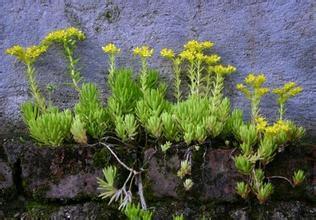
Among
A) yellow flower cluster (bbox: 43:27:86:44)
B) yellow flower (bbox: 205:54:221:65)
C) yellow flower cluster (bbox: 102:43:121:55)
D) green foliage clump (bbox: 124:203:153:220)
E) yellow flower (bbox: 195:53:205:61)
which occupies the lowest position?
green foliage clump (bbox: 124:203:153:220)

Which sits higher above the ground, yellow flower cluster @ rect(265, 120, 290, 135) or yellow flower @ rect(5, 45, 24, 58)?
yellow flower @ rect(5, 45, 24, 58)

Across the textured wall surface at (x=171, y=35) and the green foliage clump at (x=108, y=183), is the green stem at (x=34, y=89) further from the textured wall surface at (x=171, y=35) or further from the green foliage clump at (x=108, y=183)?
the green foliage clump at (x=108, y=183)

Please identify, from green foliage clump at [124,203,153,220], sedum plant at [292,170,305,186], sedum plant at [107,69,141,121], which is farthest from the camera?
sedum plant at [107,69,141,121]

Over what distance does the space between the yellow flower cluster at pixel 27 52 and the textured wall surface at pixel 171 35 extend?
10cm

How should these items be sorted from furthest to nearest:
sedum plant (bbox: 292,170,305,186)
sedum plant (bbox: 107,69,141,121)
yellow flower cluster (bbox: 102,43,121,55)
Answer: yellow flower cluster (bbox: 102,43,121,55), sedum plant (bbox: 107,69,141,121), sedum plant (bbox: 292,170,305,186)

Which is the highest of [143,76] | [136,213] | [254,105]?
[143,76]

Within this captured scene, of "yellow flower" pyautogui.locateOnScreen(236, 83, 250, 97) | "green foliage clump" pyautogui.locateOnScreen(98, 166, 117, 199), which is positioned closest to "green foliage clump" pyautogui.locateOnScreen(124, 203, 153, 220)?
"green foliage clump" pyautogui.locateOnScreen(98, 166, 117, 199)

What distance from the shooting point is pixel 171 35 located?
85.0 inches

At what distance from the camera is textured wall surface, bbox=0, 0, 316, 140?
6.94 feet

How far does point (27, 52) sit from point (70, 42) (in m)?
0.18

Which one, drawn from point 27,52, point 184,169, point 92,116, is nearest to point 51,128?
point 92,116

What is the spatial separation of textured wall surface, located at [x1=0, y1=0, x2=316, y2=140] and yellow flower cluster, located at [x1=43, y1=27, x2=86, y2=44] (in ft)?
0.18

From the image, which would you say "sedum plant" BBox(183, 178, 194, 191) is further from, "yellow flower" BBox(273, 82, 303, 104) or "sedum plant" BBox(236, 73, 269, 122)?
"yellow flower" BBox(273, 82, 303, 104)

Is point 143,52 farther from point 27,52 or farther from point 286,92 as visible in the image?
point 286,92
